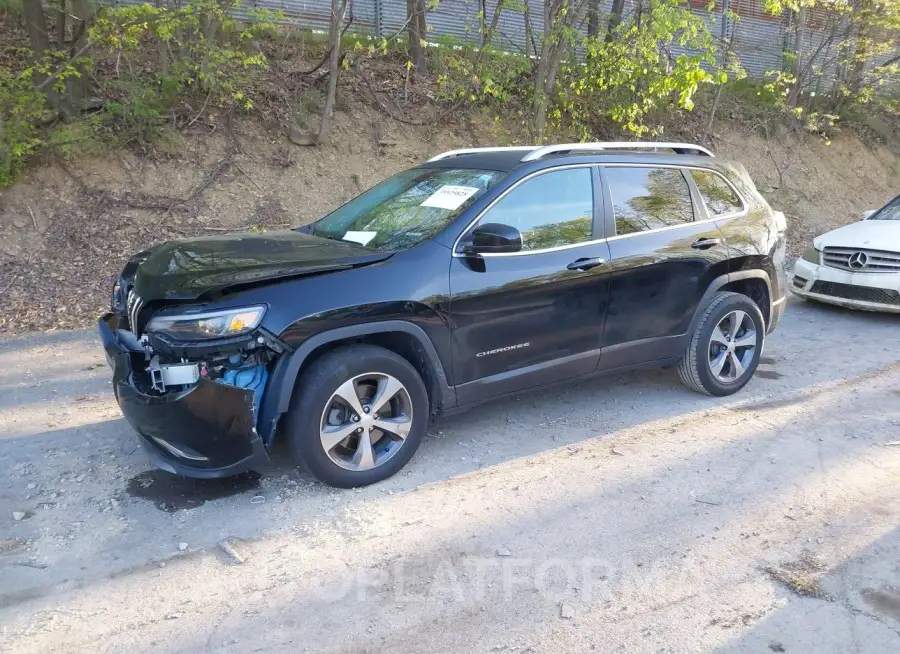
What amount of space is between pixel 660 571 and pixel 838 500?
132 centimetres

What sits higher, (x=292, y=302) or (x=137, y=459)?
(x=292, y=302)

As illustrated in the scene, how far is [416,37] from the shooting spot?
485 inches

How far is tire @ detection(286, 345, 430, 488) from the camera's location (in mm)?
3682

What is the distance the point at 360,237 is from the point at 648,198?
202 cm

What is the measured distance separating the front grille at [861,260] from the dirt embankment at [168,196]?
429 cm

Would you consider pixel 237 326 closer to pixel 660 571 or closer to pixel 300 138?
pixel 660 571

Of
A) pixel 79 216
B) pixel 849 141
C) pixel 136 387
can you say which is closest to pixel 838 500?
pixel 136 387

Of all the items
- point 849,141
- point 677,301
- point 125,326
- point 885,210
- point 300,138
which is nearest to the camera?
point 125,326

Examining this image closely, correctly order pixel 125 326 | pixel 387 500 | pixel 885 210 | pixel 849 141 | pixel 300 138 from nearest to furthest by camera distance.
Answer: pixel 387 500 → pixel 125 326 → pixel 885 210 → pixel 300 138 → pixel 849 141

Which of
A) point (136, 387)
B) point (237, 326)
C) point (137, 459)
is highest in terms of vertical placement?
point (237, 326)

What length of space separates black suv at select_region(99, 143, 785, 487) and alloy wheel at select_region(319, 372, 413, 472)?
1 centimetres

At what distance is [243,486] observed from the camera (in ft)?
13.0

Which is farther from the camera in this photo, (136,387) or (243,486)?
(243,486)

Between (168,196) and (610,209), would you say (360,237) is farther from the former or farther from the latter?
(168,196)
